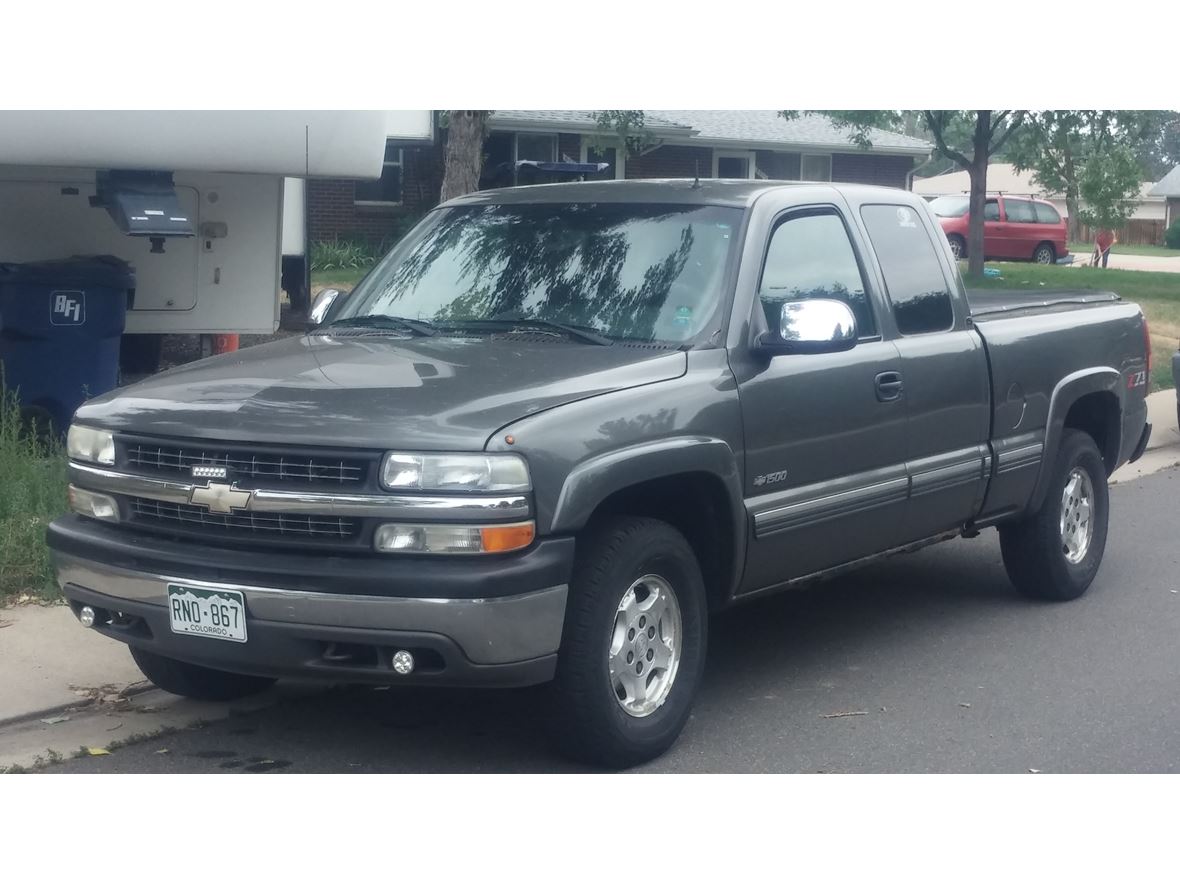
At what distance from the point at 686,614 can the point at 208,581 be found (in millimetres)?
1606

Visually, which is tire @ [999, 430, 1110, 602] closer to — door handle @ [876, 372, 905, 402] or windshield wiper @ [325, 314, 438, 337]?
door handle @ [876, 372, 905, 402]

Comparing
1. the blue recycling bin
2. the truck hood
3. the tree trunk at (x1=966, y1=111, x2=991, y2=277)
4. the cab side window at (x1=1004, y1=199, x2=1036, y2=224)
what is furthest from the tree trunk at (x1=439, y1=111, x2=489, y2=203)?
the cab side window at (x1=1004, y1=199, x2=1036, y2=224)

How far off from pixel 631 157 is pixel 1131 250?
30.5 m

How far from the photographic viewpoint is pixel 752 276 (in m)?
5.73

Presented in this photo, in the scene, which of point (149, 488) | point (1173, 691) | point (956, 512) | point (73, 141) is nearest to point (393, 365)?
point (149, 488)

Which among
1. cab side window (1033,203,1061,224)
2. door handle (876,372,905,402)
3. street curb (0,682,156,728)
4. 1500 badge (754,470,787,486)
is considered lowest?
street curb (0,682,156,728)

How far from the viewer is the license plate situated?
15.3ft

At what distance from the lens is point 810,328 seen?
18.0 ft

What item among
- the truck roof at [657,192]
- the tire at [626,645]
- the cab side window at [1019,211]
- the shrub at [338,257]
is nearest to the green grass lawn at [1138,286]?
the cab side window at [1019,211]

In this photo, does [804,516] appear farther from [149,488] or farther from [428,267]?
[149,488]

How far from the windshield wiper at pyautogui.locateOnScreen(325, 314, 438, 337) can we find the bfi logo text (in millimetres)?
4836

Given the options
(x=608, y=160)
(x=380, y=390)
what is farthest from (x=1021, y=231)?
(x=380, y=390)

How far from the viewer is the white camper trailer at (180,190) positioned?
9891 mm

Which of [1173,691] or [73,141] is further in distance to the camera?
[73,141]
